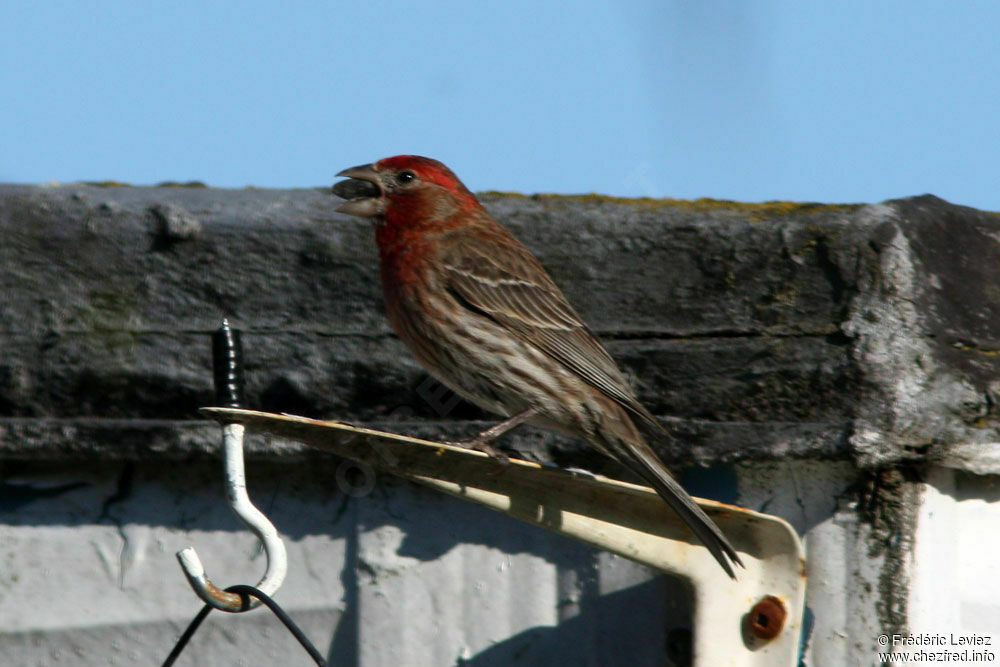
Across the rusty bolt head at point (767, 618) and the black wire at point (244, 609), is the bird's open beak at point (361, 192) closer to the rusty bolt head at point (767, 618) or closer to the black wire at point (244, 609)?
the black wire at point (244, 609)

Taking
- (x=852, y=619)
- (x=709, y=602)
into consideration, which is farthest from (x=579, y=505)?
(x=852, y=619)

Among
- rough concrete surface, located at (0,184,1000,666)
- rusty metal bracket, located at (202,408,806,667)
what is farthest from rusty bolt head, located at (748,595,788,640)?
rough concrete surface, located at (0,184,1000,666)

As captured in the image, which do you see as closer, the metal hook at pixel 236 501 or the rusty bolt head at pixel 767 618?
the metal hook at pixel 236 501

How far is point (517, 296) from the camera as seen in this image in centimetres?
423

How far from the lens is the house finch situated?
3.50 m

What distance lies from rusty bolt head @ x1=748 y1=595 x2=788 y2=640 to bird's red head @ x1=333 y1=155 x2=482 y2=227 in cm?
169

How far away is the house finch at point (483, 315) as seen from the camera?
11.5 feet

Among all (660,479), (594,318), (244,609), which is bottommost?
(244,609)

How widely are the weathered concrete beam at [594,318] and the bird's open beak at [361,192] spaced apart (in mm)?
248

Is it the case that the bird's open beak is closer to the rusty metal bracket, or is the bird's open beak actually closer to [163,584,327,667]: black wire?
the rusty metal bracket

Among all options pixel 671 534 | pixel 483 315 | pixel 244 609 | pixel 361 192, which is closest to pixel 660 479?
pixel 671 534

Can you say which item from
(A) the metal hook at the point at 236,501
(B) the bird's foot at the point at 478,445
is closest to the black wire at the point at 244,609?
(A) the metal hook at the point at 236,501

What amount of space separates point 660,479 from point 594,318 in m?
0.56

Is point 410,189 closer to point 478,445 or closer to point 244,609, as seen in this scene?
point 478,445
